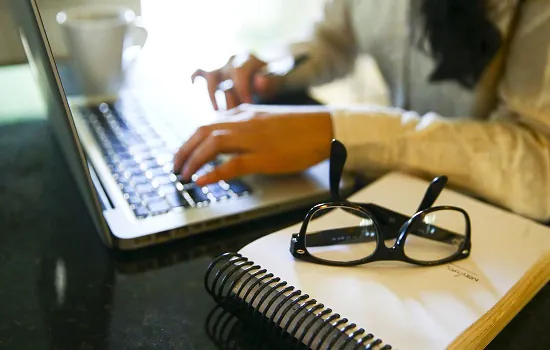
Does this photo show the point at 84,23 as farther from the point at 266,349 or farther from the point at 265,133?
the point at 266,349

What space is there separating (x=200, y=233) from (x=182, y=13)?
854 millimetres

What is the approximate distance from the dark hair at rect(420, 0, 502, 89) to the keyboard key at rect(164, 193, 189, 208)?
1.30ft

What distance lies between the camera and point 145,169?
0.71 m

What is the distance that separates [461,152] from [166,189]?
340 mm

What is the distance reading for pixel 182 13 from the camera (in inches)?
52.5

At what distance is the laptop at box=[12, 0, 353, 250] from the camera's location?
544 millimetres

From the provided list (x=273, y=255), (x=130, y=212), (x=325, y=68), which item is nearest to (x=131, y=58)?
(x=325, y=68)

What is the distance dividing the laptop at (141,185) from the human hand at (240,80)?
0.43 feet

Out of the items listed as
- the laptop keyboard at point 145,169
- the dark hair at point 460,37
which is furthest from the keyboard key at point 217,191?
the dark hair at point 460,37

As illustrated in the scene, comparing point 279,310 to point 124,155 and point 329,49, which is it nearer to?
point 124,155

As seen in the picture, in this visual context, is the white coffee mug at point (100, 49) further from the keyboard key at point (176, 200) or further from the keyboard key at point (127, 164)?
the keyboard key at point (176, 200)

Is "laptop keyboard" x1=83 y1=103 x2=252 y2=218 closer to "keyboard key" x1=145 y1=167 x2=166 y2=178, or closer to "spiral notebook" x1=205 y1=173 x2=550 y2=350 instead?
"keyboard key" x1=145 y1=167 x2=166 y2=178

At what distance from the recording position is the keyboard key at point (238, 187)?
66 cm

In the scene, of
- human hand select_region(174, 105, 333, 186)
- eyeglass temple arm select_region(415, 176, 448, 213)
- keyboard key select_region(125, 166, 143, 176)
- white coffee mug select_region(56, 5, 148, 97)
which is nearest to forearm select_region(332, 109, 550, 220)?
human hand select_region(174, 105, 333, 186)
